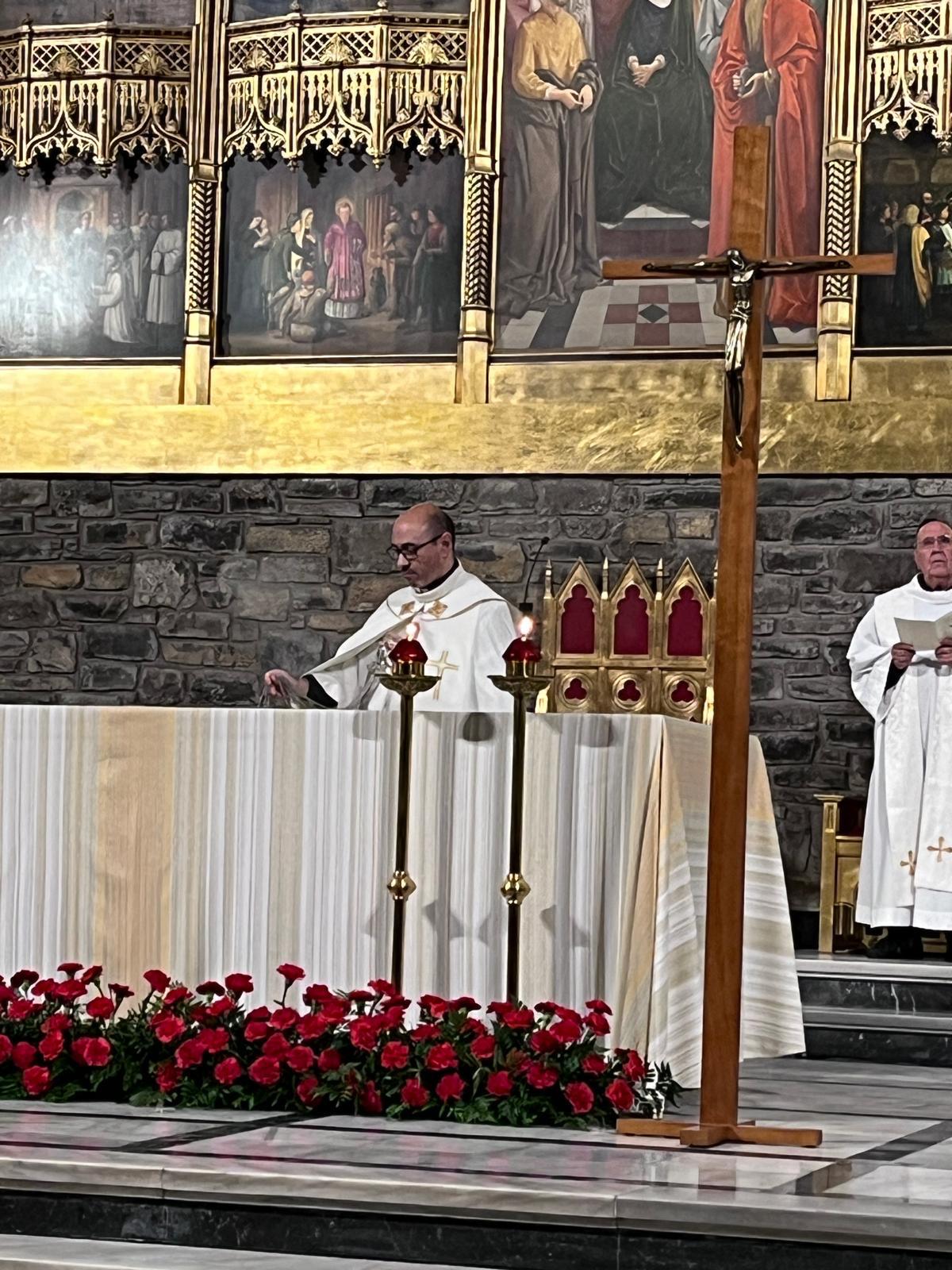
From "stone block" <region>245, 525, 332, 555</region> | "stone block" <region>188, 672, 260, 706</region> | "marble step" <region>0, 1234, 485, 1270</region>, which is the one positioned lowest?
"marble step" <region>0, 1234, 485, 1270</region>

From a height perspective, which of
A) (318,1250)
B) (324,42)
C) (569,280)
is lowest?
(318,1250)

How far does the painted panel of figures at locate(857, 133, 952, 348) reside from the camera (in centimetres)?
1019

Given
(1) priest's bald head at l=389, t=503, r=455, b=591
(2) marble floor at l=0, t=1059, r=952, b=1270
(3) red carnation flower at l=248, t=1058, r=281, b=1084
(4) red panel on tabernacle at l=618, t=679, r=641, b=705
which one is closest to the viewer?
(2) marble floor at l=0, t=1059, r=952, b=1270

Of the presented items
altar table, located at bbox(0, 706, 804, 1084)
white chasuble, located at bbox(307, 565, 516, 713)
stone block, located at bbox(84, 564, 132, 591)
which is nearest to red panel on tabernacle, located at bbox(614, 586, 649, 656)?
white chasuble, located at bbox(307, 565, 516, 713)

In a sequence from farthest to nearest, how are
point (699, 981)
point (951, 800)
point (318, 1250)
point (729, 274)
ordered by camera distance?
point (951, 800)
point (699, 981)
point (729, 274)
point (318, 1250)

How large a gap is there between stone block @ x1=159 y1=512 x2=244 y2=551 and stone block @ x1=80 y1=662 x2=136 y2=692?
0.63 metres

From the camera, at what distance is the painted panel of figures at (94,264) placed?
36.5ft

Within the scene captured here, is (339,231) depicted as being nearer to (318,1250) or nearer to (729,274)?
(729,274)

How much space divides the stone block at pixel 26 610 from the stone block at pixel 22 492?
44cm

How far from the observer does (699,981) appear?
5551 millimetres

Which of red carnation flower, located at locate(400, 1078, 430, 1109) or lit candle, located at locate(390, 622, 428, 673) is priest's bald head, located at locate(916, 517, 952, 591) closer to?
lit candle, located at locate(390, 622, 428, 673)

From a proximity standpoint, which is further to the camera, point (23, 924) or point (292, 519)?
point (292, 519)

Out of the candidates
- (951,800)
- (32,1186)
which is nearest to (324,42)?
(951,800)

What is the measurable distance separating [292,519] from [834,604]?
2.59m
